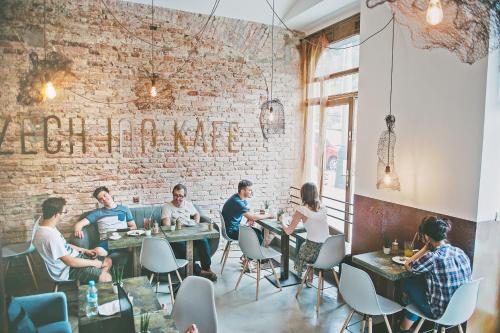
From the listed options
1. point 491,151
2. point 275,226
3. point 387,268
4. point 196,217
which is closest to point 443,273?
point 387,268

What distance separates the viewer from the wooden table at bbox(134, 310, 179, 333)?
7.86 feet

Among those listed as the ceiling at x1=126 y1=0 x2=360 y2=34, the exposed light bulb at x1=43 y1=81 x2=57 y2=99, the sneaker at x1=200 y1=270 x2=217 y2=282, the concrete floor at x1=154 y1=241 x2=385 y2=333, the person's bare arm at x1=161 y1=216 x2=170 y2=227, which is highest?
the ceiling at x1=126 y1=0 x2=360 y2=34

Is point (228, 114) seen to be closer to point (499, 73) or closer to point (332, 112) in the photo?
point (332, 112)

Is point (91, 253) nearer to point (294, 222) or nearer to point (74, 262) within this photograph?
point (74, 262)

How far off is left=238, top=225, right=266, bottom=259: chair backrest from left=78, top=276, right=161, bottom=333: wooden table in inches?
61.2

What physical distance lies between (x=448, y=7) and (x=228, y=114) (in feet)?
11.9

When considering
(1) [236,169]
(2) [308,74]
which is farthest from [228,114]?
(2) [308,74]

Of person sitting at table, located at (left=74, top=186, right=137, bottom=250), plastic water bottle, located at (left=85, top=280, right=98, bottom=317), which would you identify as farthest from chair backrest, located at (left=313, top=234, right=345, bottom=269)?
person sitting at table, located at (left=74, top=186, right=137, bottom=250)

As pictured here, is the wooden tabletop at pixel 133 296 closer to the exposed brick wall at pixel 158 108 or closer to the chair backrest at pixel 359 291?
the chair backrest at pixel 359 291

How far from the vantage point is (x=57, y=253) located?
3.57 meters

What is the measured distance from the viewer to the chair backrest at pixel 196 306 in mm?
2723

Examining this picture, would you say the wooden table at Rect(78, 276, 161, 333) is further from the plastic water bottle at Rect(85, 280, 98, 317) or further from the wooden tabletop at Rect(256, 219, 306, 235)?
the wooden tabletop at Rect(256, 219, 306, 235)

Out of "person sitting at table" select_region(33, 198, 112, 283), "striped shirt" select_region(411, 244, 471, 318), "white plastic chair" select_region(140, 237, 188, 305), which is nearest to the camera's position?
"striped shirt" select_region(411, 244, 471, 318)

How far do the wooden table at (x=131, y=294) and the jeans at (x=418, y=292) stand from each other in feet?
7.41
